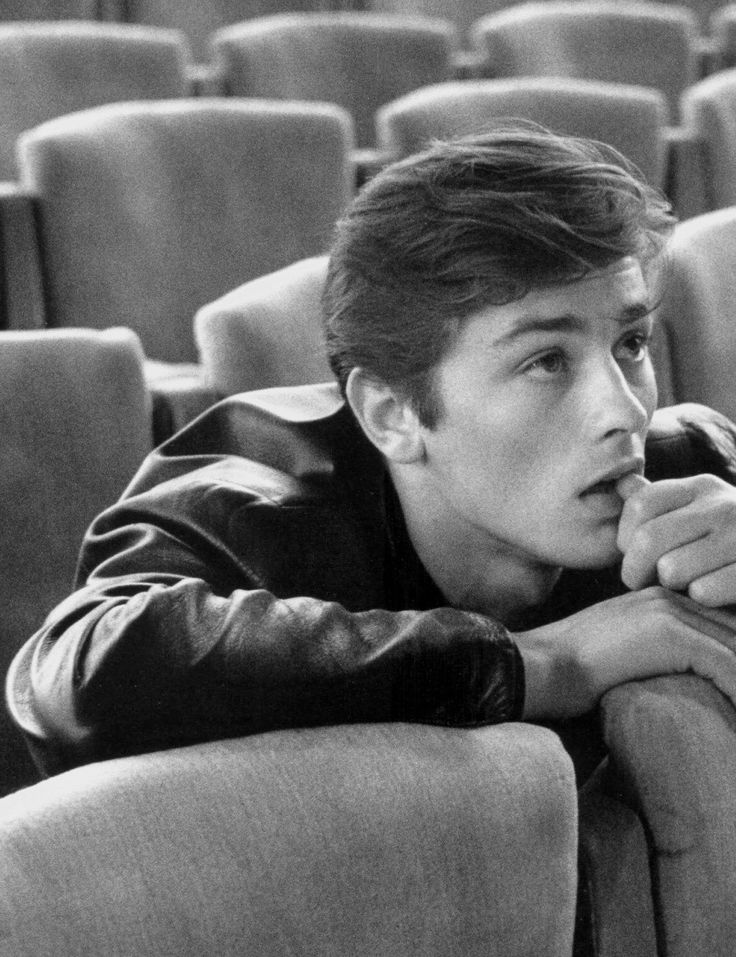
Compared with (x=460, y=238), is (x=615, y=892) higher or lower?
lower

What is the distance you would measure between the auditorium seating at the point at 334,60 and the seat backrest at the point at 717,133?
0.67 feet

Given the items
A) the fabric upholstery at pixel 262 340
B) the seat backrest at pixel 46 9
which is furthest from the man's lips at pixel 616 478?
the seat backrest at pixel 46 9

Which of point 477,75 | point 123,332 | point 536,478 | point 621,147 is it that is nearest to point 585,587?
point 536,478

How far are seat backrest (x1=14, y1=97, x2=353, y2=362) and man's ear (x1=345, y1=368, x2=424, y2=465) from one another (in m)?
0.33

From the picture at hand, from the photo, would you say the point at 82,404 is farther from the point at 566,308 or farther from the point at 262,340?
the point at 566,308

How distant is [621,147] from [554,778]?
62cm

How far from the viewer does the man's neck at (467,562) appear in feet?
1.38

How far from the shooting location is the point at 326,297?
0.42 m

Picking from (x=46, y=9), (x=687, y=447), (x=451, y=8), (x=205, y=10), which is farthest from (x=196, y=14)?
(x=687, y=447)

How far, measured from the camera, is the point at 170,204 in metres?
0.74

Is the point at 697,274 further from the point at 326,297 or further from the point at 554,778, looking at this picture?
the point at 554,778

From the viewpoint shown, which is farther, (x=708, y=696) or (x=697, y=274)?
(x=697, y=274)

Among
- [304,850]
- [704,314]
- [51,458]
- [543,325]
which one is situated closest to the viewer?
[304,850]

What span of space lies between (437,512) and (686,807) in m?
0.14
